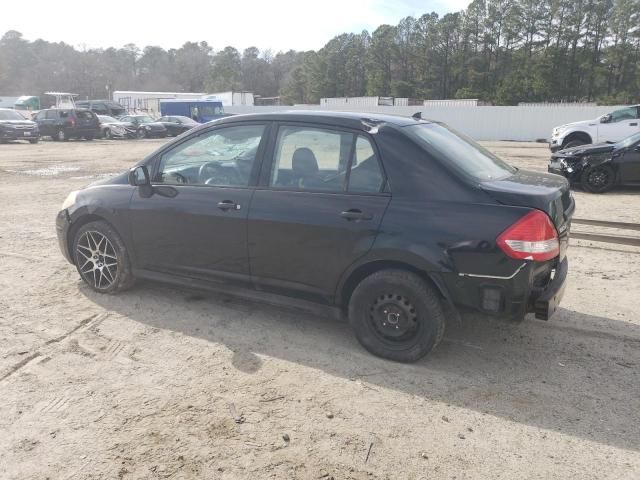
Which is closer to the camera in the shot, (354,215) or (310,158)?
(354,215)

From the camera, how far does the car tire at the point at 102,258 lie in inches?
193

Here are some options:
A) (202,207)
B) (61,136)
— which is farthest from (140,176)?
(61,136)

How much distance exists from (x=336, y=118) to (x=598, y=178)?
8.54m

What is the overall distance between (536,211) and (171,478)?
2568mm

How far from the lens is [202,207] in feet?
14.2

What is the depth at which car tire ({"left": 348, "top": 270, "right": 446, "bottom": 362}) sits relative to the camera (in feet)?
11.8

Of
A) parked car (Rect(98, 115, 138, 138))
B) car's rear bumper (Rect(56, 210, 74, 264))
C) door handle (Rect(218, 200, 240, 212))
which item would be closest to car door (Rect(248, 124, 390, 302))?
door handle (Rect(218, 200, 240, 212))

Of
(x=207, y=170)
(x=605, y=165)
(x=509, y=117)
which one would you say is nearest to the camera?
(x=207, y=170)

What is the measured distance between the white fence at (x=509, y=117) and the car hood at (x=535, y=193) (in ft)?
85.8

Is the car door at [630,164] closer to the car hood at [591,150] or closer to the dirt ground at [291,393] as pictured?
the car hood at [591,150]

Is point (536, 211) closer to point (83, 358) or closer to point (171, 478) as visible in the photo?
point (171, 478)

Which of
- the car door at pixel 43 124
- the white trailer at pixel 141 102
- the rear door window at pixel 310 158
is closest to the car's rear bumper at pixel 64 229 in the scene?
the rear door window at pixel 310 158

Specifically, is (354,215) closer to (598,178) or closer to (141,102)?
(598,178)

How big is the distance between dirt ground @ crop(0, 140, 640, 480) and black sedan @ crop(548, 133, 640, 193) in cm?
607
